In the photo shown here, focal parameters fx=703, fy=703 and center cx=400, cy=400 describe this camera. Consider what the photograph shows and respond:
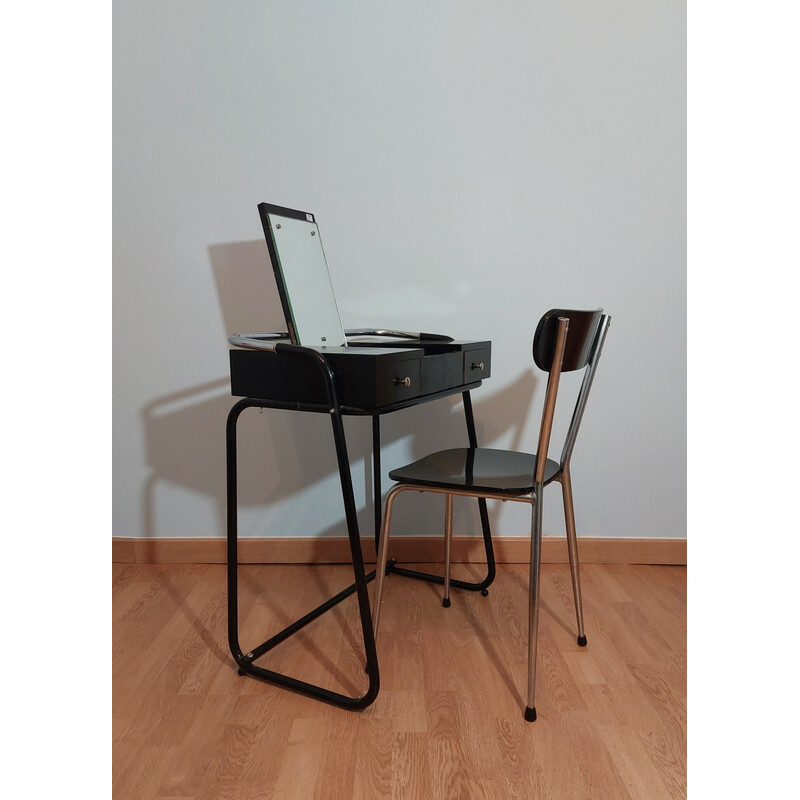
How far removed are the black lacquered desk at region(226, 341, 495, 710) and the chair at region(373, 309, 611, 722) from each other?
171mm

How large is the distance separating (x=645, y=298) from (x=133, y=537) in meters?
1.85

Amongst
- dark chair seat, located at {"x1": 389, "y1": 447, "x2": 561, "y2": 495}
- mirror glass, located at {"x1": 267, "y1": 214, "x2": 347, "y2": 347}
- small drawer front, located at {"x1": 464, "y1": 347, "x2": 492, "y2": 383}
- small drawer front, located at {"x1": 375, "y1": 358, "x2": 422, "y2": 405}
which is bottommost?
dark chair seat, located at {"x1": 389, "y1": 447, "x2": 561, "y2": 495}

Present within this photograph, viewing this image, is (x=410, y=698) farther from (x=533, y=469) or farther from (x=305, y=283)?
(x=305, y=283)

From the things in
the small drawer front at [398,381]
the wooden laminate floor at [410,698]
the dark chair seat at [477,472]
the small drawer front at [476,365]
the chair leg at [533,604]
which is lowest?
the wooden laminate floor at [410,698]

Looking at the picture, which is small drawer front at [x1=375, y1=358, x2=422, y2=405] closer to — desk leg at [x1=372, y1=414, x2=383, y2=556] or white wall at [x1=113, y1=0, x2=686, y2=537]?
desk leg at [x1=372, y1=414, x2=383, y2=556]

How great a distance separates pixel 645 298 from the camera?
7.35ft

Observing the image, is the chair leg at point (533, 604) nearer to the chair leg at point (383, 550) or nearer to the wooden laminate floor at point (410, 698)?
the wooden laminate floor at point (410, 698)

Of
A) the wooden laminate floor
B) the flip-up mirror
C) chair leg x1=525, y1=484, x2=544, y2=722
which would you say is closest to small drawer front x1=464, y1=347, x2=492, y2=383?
the flip-up mirror

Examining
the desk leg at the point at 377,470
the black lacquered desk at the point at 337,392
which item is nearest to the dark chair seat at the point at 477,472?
the black lacquered desk at the point at 337,392

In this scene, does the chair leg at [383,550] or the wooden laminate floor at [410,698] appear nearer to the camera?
the wooden laminate floor at [410,698]

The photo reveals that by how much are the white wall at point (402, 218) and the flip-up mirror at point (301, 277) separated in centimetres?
40

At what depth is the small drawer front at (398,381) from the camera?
140 cm

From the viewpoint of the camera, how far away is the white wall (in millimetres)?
2141

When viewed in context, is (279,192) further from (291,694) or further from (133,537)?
(291,694)
